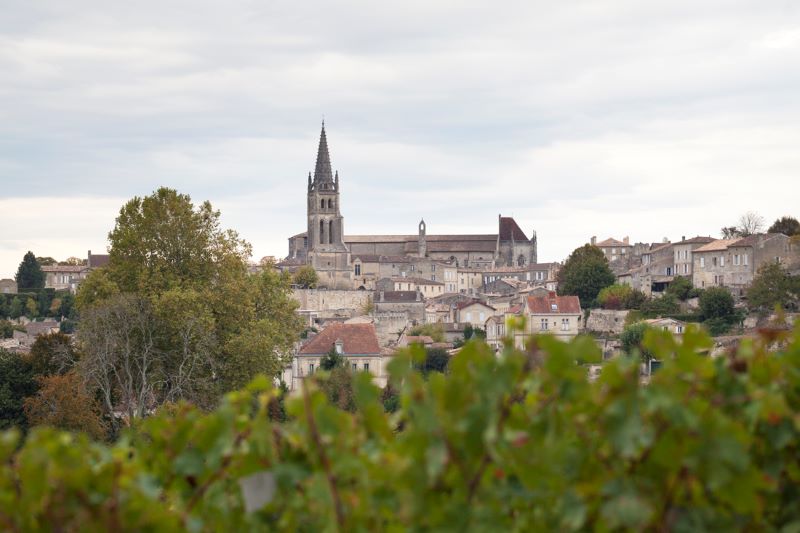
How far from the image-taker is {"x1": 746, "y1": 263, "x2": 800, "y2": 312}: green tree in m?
60.7

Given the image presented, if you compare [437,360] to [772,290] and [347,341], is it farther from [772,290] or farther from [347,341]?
[772,290]

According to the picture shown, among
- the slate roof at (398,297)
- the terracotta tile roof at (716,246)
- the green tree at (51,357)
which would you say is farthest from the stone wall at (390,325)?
the green tree at (51,357)

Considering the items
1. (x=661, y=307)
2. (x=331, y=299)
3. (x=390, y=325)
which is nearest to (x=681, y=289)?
(x=661, y=307)

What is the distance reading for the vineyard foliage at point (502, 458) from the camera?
12.1 ft

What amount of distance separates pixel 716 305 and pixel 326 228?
216 ft

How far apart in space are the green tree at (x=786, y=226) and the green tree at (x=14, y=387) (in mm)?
57394

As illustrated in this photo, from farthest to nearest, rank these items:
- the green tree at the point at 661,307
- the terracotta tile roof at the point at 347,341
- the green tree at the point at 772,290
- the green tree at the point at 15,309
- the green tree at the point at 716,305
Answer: the green tree at the point at 15,309
the green tree at the point at 661,307
the green tree at the point at 716,305
the green tree at the point at 772,290
the terracotta tile roof at the point at 347,341

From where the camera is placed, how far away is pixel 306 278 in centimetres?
10481

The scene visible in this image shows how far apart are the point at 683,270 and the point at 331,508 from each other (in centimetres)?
7426

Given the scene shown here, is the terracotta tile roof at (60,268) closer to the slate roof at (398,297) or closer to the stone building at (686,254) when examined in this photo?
the slate roof at (398,297)

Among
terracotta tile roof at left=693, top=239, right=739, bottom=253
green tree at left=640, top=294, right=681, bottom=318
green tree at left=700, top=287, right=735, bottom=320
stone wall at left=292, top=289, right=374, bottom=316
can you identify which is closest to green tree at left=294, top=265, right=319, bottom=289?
stone wall at left=292, top=289, right=374, bottom=316

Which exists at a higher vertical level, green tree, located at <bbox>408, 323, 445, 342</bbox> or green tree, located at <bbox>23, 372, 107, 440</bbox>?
green tree, located at <bbox>408, 323, 445, 342</bbox>

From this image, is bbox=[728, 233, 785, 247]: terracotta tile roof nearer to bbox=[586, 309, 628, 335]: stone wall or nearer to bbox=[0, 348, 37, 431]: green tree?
bbox=[586, 309, 628, 335]: stone wall

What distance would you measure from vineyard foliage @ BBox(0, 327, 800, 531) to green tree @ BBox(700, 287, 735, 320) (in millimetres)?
59672
